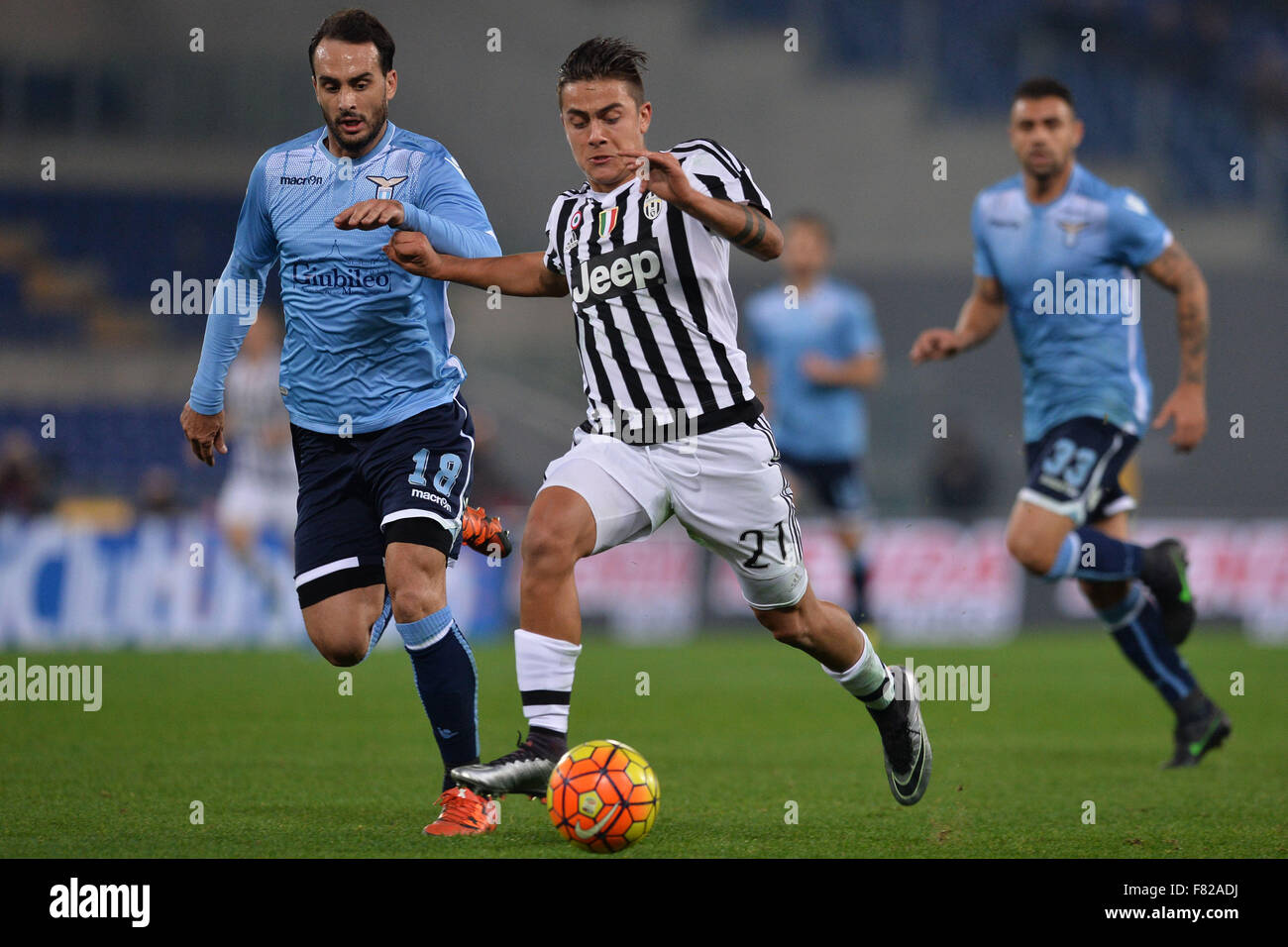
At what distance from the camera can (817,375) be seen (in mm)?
11617

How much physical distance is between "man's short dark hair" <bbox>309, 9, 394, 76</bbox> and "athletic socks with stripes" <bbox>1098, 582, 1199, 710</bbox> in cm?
396

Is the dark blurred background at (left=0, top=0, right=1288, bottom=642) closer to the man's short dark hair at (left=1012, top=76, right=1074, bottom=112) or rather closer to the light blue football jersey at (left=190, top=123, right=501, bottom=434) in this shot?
the man's short dark hair at (left=1012, top=76, right=1074, bottom=112)

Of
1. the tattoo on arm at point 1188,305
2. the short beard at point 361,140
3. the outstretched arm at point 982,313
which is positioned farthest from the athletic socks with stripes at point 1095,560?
the short beard at point 361,140

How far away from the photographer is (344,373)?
554 centimetres

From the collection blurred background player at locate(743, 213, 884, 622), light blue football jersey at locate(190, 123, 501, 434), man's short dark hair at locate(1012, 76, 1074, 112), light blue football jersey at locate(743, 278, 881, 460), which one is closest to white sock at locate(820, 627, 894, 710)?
light blue football jersey at locate(190, 123, 501, 434)

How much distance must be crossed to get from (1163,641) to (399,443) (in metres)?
3.63

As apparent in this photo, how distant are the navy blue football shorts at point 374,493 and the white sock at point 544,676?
1.86ft

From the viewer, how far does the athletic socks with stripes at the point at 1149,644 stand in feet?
23.4

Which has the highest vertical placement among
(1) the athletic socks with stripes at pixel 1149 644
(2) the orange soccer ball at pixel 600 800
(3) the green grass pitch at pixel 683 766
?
(1) the athletic socks with stripes at pixel 1149 644

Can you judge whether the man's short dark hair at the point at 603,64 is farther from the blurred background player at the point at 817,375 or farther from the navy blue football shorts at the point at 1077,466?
the blurred background player at the point at 817,375

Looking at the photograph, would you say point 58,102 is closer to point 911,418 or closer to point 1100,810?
point 911,418

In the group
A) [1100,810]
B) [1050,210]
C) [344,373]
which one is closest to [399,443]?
[344,373]

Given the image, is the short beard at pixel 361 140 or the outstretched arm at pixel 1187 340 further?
the outstretched arm at pixel 1187 340

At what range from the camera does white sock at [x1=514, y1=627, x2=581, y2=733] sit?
494cm
